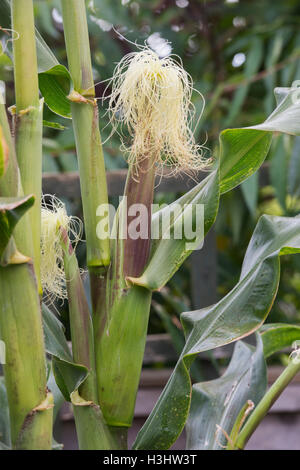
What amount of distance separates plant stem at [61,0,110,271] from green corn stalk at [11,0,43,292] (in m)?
0.04

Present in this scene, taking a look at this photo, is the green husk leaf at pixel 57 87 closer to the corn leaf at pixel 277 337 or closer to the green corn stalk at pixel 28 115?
the green corn stalk at pixel 28 115

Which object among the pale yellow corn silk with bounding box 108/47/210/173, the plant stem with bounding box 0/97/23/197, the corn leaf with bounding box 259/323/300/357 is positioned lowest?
the corn leaf with bounding box 259/323/300/357

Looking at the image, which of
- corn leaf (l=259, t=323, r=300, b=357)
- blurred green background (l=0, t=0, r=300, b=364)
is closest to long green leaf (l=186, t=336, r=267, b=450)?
corn leaf (l=259, t=323, r=300, b=357)

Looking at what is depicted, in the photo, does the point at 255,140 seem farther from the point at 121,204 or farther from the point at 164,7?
the point at 164,7

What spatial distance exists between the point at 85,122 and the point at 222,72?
1.21 metres

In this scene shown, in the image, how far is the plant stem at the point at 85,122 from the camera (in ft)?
1.23

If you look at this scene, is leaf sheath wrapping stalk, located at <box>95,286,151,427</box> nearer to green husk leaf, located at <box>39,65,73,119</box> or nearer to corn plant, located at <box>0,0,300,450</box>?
corn plant, located at <box>0,0,300,450</box>

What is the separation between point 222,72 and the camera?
1.51m

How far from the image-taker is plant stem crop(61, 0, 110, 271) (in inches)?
14.8

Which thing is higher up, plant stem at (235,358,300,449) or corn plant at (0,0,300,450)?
corn plant at (0,0,300,450)

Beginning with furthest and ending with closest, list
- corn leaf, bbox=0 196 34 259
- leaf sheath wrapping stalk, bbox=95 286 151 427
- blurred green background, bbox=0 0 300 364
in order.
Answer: blurred green background, bbox=0 0 300 364 < leaf sheath wrapping stalk, bbox=95 286 151 427 < corn leaf, bbox=0 196 34 259

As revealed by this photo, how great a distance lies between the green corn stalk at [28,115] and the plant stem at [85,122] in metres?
0.04

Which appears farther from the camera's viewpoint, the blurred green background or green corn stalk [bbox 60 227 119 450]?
the blurred green background

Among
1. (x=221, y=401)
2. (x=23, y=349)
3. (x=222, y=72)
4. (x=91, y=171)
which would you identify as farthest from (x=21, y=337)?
(x=222, y=72)
